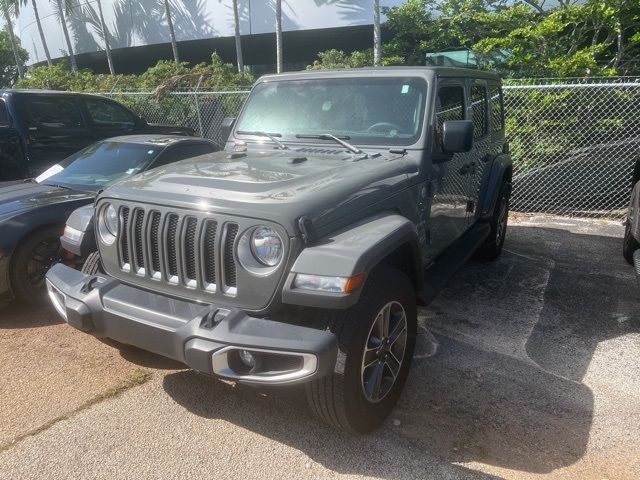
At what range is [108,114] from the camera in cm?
764

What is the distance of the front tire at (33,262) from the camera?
13.8 ft

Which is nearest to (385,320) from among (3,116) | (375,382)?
(375,382)

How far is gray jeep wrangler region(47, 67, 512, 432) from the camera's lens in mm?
2371

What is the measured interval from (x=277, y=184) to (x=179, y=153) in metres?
3.10

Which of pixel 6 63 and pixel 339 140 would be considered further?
pixel 6 63

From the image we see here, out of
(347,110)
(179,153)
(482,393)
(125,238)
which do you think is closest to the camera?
(125,238)

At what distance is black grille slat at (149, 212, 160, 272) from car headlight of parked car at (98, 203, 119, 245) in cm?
32

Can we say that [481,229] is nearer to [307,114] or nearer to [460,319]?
[460,319]

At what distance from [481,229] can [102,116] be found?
560 centimetres

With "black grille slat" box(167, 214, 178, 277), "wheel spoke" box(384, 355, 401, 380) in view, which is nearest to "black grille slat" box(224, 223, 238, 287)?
"black grille slat" box(167, 214, 178, 277)

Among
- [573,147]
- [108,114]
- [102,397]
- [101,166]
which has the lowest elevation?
[102,397]

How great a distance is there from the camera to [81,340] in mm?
3939

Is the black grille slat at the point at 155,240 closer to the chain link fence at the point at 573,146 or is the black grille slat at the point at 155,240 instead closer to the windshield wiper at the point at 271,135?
the windshield wiper at the point at 271,135

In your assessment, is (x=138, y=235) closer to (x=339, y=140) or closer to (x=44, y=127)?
(x=339, y=140)
